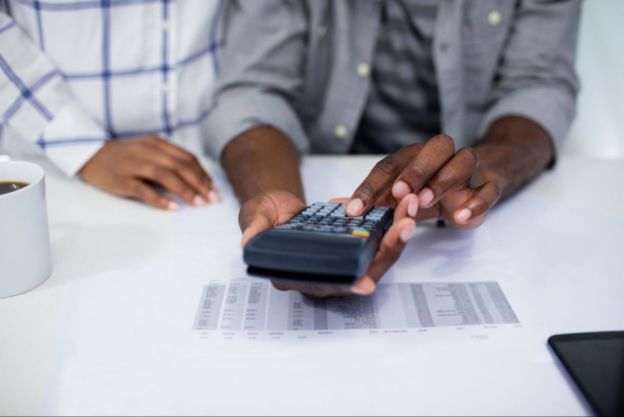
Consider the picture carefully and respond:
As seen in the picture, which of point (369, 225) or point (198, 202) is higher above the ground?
point (369, 225)

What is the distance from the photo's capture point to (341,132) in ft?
3.24

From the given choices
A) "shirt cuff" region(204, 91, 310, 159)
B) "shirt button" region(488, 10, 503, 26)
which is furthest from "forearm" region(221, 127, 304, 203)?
"shirt button" region(488, 10, 503, 26)

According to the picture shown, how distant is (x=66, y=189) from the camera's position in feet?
2.57

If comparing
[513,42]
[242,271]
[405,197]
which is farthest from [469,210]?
[513,42]

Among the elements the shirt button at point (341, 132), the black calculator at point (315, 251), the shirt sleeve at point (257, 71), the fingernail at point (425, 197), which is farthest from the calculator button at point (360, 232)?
the shirt button at point (341, 132)

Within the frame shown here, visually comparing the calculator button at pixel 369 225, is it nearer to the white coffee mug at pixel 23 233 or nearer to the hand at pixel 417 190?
the hand at pixel 417 190

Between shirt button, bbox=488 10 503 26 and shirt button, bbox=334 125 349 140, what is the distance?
0.26 metres

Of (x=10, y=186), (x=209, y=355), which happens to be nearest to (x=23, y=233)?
(x=10, y=186)

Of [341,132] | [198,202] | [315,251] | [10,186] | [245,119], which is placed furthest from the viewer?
[341,132]

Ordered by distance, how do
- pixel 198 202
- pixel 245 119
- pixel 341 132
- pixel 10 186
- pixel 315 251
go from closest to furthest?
1. pixel 315 251
2. pixel 10 186
3. pixel 198 202
4. pixel 245 119
5. pixel 341 132

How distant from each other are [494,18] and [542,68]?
10 cm

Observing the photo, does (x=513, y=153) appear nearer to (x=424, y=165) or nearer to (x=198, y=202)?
(x=424, y=165)

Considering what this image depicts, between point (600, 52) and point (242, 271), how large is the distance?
0.79 metres

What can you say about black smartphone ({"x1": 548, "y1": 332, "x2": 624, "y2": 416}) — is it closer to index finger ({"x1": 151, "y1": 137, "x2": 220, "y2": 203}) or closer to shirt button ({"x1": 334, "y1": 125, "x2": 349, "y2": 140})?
index finger ({"x1": 151, "y1": 137, "x2": 220, "y2": 203})
